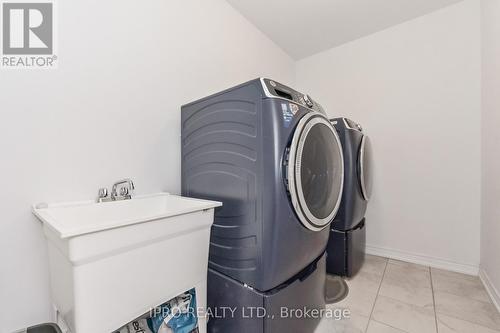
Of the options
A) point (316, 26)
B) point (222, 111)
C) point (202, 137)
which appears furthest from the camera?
point (316, 26)

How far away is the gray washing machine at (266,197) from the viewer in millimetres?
997

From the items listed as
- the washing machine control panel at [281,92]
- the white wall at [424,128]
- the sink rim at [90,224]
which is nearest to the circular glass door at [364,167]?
the white wall at [424,128]

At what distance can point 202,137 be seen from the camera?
53.1 inches

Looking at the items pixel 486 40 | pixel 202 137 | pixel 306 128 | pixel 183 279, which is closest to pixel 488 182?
pixel 486 40

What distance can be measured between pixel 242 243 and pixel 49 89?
1.12 metres

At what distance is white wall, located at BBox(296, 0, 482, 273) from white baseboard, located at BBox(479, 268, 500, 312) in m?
0.14

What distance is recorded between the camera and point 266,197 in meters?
0.99

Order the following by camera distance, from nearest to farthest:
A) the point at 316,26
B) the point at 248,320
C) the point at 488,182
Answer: the point at 248,320
the point at 488,182
the point at 316,26

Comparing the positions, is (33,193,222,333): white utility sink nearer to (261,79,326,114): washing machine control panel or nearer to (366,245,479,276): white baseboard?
(261,79,326,114): washing machine control panel

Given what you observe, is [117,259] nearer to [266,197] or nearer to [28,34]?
[266,197]

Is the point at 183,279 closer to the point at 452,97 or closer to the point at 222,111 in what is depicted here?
the point at 222,111

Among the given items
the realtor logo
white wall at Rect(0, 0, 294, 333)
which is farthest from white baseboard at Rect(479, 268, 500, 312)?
the realtor logo

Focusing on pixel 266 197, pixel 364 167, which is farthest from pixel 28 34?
pixel 364 167

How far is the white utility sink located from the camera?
72cm
